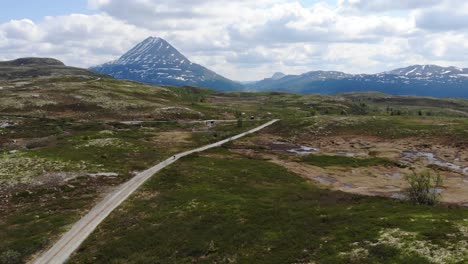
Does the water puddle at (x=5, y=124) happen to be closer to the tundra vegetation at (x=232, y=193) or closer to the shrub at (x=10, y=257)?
the tundra vegetation at (x=232, y=193)

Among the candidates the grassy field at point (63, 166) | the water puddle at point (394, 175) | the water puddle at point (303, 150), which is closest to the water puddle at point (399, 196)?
the water puddle at point (394, 175)

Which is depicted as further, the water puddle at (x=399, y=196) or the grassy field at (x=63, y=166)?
the water puddle at (x=399, y=196)

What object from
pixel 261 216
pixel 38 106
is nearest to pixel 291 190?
pixel 261 216

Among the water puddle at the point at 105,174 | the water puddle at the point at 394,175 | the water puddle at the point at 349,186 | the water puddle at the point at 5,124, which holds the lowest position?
the water puddle at the point at 394,175

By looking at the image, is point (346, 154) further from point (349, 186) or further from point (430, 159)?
point (349, 186)

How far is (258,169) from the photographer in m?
82.3

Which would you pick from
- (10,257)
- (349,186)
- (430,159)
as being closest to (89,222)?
(10,257)

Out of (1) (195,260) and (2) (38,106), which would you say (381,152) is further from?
(2) (38,106)

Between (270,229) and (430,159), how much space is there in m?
68.0

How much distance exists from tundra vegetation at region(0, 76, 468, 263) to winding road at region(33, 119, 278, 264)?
53.7 inches

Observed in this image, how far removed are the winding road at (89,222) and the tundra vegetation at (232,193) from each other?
137cm

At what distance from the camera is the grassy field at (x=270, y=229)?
36.7 metres

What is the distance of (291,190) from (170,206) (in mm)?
21295

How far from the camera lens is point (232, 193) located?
63656mm
